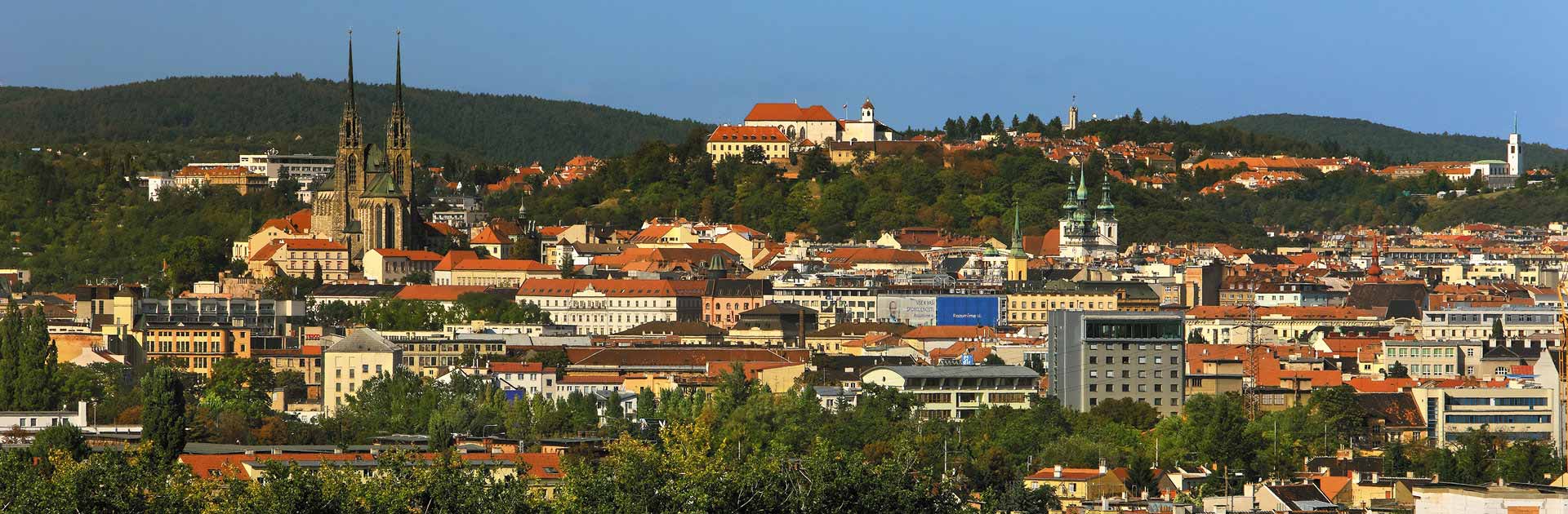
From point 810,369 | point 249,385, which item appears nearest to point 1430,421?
point 810,369

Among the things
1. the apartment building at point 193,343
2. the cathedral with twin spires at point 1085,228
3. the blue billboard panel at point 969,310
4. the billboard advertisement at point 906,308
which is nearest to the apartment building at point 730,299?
the billboard advertisement at point 906,308

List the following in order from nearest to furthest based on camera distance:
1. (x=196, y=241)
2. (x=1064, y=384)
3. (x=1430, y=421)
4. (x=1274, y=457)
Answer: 1. (x=1274, y=457)
2. (x=1430, y=421)
3. (x=1064, y=384)
4. (x=196, y=241)

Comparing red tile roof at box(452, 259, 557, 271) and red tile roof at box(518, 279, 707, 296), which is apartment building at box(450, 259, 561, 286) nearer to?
red tile roof at box(452, 259, 557, 271)

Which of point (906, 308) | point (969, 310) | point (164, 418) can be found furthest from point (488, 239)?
point (164, 418)

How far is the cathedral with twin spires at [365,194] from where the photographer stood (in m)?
133

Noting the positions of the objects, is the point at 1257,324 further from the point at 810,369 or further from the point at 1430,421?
the point at 1430,421

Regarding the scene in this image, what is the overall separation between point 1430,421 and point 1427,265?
2734 inches

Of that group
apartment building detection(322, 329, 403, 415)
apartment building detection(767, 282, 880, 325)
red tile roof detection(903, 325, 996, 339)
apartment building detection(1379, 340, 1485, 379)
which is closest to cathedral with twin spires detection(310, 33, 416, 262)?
apartment building detection(767, 282, 880, 325)

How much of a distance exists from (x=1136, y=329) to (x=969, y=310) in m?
Result: 35.0

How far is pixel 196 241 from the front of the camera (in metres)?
130

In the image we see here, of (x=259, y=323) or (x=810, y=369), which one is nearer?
(x=810, y=369)

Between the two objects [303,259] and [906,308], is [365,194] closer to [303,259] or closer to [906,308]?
[303,259]

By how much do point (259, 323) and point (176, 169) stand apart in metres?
57.1

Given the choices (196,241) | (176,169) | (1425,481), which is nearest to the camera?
(1425,481)
